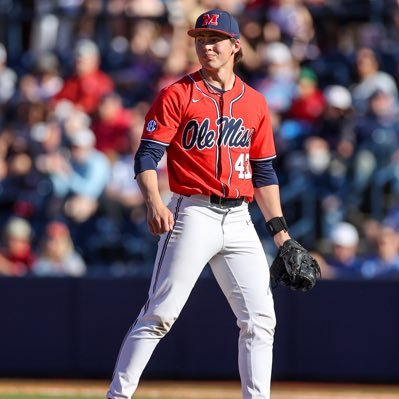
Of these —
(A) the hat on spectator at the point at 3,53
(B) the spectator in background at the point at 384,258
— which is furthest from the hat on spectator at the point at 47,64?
(B) the spectator in background at the point at 384,258

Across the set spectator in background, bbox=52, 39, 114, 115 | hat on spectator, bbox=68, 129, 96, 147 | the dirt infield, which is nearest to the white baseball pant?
Result: the dirt infield

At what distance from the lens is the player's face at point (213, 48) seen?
5.20 meters

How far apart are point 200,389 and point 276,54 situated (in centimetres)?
405

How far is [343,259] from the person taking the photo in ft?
29.0

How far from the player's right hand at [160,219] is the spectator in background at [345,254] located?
157 inches

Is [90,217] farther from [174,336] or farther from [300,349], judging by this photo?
[300,349]

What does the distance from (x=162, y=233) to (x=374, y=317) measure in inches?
143

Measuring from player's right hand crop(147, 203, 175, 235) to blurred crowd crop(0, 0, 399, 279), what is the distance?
12.8 ft

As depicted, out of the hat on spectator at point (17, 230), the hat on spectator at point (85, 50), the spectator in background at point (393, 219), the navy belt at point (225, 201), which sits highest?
the hat on spectator at point (85, 50)

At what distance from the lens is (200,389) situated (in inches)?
316

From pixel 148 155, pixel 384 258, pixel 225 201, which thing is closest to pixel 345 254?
pixel 384 258

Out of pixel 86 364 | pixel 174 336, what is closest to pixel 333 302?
pixel 174 336

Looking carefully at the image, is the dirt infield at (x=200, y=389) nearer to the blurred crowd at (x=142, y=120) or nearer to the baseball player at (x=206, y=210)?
the blurred crowd at (x=142, y=120)

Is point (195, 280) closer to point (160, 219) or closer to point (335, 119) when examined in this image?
point (160, 219)
